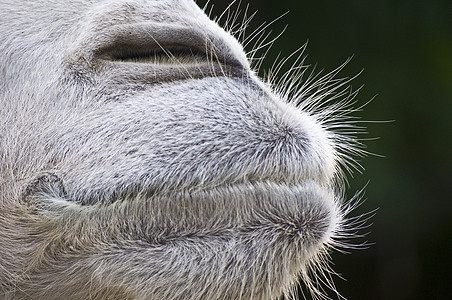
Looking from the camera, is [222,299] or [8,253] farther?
[8,253]

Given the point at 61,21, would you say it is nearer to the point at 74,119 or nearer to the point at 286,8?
the point at 74,119

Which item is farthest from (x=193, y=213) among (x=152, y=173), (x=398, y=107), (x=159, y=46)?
(x=398, y=107)

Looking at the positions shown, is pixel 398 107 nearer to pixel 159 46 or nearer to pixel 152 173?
pixel 159 46

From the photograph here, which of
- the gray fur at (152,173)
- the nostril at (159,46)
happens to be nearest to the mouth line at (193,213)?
the gray fur at (152,173)

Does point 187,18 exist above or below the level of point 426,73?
above

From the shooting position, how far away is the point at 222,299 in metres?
1.78

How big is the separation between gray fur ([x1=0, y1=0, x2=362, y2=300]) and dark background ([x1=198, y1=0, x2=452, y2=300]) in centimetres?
336

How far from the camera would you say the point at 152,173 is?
1.69 metres

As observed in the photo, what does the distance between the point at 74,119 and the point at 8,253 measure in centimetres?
46

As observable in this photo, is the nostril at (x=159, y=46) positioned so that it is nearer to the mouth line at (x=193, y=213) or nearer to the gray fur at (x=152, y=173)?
the gray fur at (x=152, y=173)

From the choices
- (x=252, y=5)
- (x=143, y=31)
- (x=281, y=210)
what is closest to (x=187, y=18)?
(x=143, y=31)

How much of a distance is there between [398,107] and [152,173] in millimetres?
4066

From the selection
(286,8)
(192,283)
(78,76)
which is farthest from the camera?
(286,8)

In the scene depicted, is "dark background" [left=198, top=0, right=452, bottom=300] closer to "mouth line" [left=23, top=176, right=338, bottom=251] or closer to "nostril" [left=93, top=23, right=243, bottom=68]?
"nostril" [left=93, top=23, right=243, bottom=68]
